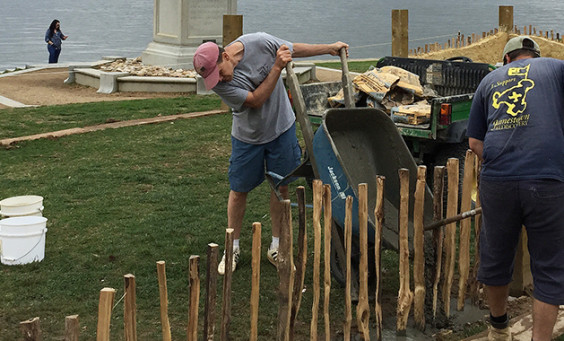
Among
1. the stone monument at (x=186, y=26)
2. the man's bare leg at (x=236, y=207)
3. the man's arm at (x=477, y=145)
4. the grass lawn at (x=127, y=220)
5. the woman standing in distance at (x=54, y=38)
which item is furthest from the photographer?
the woman standing in distance at (x=54, y=38)

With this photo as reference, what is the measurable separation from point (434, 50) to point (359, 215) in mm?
18742

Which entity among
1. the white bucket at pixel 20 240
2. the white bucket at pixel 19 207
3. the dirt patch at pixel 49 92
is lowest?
the white bucket at pixel 20 240

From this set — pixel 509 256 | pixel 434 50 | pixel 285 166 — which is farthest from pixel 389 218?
pixel 434 50

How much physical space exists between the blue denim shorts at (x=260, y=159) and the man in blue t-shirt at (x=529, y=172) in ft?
6.27

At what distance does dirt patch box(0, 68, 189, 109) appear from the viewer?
16.8 metres

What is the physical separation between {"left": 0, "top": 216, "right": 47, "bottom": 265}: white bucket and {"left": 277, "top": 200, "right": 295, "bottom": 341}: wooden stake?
2.59 m

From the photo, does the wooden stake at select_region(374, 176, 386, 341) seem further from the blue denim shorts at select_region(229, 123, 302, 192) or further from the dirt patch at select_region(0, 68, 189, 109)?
the dirt patch at select_region(0, 68, 189, 109)

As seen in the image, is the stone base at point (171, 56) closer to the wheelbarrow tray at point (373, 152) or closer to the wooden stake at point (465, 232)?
the wheelbarrow tray at point (373, 152)

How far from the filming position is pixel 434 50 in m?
23.1

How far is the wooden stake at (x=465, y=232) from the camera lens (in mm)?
5577

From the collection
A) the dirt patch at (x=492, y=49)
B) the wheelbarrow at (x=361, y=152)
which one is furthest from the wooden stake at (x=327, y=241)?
the dirt patch at (x=492, y=49)

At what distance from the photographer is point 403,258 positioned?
5.18 m

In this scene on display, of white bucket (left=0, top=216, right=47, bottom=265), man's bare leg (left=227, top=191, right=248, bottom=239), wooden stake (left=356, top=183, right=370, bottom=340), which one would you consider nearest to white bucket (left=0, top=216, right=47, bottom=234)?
white bucket (left=0, top=216, right=47, bottom=265)

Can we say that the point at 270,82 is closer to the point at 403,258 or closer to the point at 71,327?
the point at 403,258
